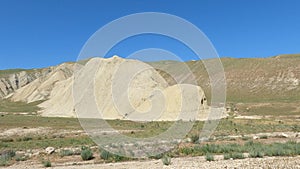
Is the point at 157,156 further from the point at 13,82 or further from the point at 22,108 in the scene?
the point at 13,82

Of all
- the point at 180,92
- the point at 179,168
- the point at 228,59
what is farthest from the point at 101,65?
the point at 228,59

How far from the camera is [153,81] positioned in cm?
7006

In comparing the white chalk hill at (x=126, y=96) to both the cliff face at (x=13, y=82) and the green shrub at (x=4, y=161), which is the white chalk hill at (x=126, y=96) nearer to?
the green shrub at (x=4, y=161)

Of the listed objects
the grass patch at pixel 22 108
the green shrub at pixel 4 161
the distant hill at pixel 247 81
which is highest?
the distant hill at pixel 247 81

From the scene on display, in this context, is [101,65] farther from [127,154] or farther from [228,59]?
[228,59]

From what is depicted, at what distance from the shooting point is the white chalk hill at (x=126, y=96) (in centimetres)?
5100

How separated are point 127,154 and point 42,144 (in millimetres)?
11702

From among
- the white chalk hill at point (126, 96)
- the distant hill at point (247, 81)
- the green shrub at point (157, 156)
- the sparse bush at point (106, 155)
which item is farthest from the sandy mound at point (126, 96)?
the sparse bush at point (106, 155)

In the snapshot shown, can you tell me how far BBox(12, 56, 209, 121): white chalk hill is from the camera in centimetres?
5100

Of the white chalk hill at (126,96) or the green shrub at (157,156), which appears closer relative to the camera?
the green shrub at (157,156)

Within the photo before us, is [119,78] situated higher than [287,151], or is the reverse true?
[119,78]

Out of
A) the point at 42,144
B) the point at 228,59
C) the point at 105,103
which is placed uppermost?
the point at 228,59

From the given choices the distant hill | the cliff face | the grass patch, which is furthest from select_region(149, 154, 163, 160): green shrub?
the cliff face

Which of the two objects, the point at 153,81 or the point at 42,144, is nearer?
the point at 42,144
